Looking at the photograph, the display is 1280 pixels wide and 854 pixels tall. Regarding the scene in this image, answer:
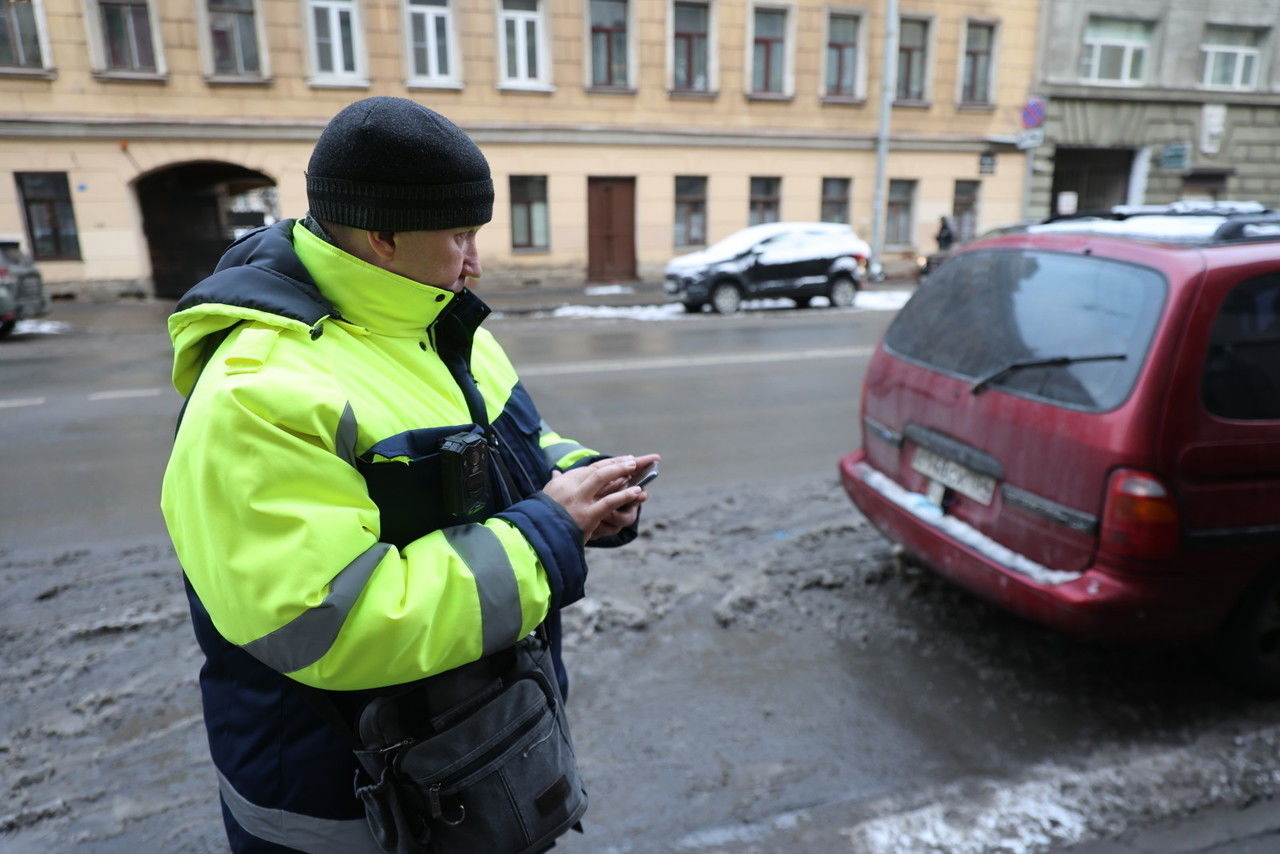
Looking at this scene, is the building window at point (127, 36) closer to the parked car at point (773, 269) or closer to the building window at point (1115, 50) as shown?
the parked car at point (773, 269)

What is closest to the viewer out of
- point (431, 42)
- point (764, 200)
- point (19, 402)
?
point (19, 402)

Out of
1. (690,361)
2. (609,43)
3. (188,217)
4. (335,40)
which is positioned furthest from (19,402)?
(609,43)

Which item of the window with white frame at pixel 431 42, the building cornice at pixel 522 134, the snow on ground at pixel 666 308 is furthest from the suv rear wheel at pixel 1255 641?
the window with white frame at pixel 431 42

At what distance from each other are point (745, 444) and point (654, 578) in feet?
8.75

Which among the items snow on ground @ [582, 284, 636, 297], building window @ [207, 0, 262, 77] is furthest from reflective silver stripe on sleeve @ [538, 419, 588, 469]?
building window @ [207, 0, 262, 77]

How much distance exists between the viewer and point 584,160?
20.1m

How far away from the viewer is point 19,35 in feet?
54.5

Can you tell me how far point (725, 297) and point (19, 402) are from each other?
35.3ft

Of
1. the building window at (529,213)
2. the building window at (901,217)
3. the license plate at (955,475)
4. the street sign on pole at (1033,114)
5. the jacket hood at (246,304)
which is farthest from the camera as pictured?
the building window at (901,217)

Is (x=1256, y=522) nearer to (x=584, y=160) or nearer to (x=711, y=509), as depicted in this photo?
(x=711, y=509)

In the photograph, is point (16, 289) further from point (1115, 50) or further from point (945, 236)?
point (1115, 50)

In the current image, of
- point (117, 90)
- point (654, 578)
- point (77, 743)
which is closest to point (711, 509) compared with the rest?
point (654, 578)

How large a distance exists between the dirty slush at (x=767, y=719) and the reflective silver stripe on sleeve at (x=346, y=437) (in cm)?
170

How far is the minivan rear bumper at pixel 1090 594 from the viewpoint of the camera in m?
2.78
